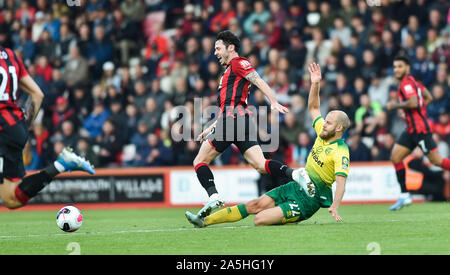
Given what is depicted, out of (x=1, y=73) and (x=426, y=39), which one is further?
(x=426, y=39)

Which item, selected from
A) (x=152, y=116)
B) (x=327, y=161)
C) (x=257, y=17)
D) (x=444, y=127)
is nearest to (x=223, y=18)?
(x=257, y=17)

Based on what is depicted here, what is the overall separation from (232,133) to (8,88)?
9.65 ft

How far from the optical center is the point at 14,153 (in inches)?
348

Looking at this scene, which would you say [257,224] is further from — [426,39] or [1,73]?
[426,39]

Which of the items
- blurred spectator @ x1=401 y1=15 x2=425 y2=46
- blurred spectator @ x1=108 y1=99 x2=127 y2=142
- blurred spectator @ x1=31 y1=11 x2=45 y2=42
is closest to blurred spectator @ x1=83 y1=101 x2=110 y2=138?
blurred spectator @ x1=108 y1=99 x2=127 y2=142

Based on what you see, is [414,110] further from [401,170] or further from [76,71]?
[76,71]

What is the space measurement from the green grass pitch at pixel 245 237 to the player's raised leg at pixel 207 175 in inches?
12.6

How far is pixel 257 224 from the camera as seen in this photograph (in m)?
9.73

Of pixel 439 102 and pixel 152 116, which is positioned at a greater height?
pixel 439 102

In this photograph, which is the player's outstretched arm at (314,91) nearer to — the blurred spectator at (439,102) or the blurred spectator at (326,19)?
the blurred spectator at (439,102)

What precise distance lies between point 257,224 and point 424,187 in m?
7.27

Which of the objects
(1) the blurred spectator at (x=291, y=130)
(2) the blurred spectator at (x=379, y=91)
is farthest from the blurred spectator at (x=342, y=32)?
(1) the blurred spectator at (x=291, y=130)

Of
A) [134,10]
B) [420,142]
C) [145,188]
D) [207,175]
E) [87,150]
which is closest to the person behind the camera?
[207,175]

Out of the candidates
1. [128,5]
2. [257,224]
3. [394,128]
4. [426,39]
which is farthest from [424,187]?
[128,5]
